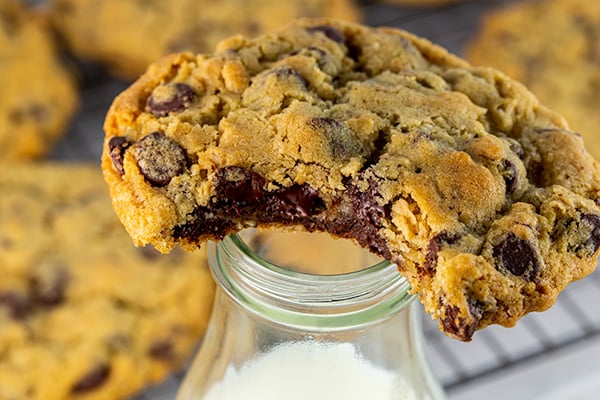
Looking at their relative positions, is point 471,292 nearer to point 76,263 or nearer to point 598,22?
point 76,263

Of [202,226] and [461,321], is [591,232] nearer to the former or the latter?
[461,321]

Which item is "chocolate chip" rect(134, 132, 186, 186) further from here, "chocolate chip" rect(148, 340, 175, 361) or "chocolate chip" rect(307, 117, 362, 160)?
"chocolate chip" rect(148, 340, 175, 361)

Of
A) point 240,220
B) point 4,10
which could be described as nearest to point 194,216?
point 240,220

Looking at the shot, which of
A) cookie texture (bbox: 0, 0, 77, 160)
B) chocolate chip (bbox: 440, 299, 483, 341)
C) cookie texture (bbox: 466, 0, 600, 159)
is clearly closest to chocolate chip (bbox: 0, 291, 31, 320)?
cookie texture (bbox: 0, 0, 77, 160)

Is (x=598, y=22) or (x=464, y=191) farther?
(x=598, y=22)

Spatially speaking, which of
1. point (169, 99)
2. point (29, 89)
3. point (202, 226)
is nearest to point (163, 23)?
point (29, 89)

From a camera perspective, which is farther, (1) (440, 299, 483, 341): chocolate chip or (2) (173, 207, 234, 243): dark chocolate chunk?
(2) (173, 207, 234, 243): dark chocolate chunk
